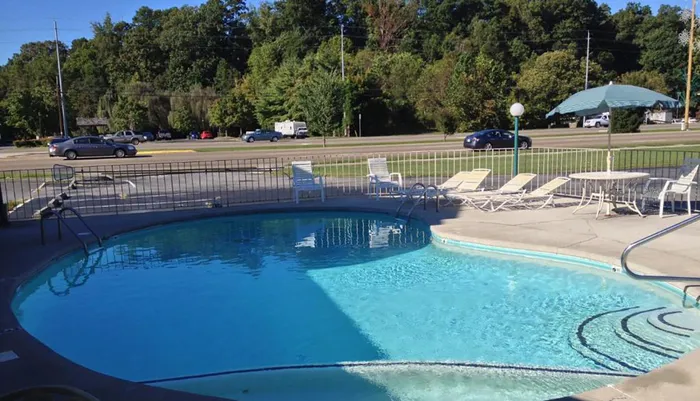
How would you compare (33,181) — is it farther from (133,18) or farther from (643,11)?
(643,11)

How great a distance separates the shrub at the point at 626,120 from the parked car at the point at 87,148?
1396 inches

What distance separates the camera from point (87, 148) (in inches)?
1410

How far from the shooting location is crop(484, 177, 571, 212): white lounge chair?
40.7ft

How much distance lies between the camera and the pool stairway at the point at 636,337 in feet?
19.0

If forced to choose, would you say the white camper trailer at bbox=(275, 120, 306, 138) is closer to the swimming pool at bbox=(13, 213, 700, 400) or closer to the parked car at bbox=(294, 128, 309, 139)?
the parked car at bbox=(294, 128, 309, 139)

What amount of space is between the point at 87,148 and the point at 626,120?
38.7 m

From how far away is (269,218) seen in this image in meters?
14.1

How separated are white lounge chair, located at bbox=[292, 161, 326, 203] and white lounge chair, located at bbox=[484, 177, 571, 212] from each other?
4.37 meters

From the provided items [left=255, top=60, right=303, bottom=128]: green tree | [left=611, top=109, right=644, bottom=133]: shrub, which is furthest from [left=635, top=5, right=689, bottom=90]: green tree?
[left=255, top=60, right=303, bottom=128]: green tree

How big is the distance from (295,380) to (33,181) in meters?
21.9

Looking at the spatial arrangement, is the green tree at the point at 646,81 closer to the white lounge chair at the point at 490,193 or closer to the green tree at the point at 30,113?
the white lounge chair at the point at 490,193

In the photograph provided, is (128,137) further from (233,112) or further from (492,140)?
(492,140)

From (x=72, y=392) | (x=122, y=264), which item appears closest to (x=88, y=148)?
(x=122, y=264)

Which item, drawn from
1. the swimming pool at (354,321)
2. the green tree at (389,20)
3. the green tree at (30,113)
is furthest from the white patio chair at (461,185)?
the green tree at (389,20)
